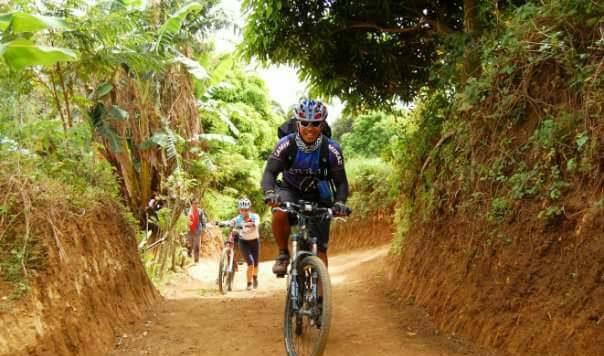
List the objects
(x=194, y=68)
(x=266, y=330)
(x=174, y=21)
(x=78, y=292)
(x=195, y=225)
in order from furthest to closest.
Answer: (x=195, y=225) < (x=194, y=68) < (x=174, y=21) < (x=266, y=330) < (x=78, y=292)

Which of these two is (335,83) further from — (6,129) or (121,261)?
(6,129)

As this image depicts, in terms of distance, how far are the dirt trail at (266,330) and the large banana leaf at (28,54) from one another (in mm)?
3002

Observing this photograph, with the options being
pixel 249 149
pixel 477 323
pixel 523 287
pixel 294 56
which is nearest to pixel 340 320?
pixel 477 323

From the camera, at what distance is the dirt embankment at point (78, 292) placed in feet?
13.0

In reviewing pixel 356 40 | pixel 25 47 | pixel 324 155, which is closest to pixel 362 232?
pixel 356 40

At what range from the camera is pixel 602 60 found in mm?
4324

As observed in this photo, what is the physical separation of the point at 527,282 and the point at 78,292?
4183 mm

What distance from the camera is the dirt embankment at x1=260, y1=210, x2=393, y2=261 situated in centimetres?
1820

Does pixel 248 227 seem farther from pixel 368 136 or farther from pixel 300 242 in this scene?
pixel 368 136

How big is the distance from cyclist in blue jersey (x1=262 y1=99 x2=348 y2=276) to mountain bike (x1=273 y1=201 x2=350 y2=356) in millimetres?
181

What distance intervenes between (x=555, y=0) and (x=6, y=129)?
576 centimetres

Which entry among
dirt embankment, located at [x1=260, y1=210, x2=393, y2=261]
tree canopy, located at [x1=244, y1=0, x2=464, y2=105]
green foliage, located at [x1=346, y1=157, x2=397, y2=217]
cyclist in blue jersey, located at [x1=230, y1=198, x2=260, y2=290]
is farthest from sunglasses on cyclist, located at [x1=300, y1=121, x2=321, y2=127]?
green foliage, located at [x1=346, y1=157, x2=397, y2=217]

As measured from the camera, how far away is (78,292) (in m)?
4.94

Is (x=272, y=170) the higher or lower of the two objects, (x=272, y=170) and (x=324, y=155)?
the lower
